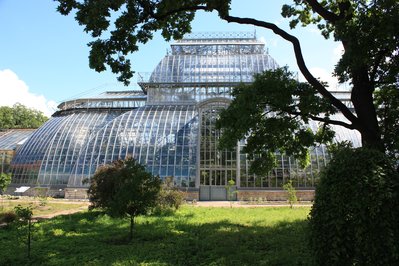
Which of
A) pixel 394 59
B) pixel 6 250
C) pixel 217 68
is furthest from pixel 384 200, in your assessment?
pixel 217 68

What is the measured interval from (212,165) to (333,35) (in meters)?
25.1

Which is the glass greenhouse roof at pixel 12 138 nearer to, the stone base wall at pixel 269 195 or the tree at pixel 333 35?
the stone base wall at pixel 269 195

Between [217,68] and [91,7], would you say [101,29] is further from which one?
[217,68]

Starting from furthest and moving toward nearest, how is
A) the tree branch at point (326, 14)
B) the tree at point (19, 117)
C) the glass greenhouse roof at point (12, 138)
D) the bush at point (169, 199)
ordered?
the tree at point (19, 117), the glass greenhouse roof at point (12, 138), the bush at point (169, 199), the tree branch at point (326, 14)

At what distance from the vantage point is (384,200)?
5766mm

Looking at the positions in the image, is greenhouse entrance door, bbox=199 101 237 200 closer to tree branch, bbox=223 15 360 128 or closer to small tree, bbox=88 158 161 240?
small tree, bbox=88 158 161 240

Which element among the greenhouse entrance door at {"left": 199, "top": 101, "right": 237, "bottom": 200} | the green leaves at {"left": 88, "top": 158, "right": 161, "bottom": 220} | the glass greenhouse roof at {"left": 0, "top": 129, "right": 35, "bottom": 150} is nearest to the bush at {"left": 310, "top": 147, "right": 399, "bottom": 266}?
the green leaves at {"left": 88, "top": 158, "right": 161, "bottom": 220}

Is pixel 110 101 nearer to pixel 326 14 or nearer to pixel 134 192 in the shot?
pixel 134 192

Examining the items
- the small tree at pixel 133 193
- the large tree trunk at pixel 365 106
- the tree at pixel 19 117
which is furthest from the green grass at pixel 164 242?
the tree at pixel 19 117

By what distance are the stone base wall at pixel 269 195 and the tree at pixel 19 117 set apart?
65.3 m

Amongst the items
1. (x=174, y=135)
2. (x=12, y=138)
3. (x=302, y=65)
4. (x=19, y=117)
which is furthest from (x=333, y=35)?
(x=19, y=117)

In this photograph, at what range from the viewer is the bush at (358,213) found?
570 centimetres

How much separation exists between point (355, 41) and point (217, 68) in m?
35.3

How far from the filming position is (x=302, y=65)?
10.4 meters
